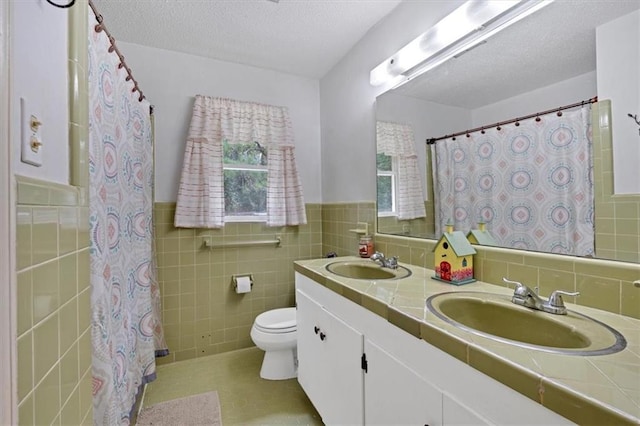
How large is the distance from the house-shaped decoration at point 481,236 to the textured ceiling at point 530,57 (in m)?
0.57

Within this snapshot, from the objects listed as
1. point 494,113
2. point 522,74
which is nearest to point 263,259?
point 494,113

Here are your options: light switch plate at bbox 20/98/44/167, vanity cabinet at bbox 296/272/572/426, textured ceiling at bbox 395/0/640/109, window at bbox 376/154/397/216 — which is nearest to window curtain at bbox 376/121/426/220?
window at bbox 376/154/397/216

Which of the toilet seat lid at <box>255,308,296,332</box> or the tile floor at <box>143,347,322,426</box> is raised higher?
the toilet seat lid at <box>255,308,296,332</box>

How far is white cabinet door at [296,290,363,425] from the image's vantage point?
1173mm

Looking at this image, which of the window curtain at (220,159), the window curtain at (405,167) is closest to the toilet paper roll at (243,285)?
the window curtain at (220,159)

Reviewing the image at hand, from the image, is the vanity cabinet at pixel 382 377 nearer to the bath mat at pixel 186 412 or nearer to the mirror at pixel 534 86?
the bath mat at pixel 186 412

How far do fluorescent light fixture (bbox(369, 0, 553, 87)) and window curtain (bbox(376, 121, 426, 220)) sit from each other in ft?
0.96

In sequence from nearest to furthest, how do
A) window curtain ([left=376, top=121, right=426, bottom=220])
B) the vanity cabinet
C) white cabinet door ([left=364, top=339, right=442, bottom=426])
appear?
the vanity cabinet < white cabinet door ([left=364, top=339, right=442, bottom=426]) < window curtain ([left=376, top=121, right=426, bottom=220])

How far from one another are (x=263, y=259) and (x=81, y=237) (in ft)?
5.61

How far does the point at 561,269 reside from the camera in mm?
1015

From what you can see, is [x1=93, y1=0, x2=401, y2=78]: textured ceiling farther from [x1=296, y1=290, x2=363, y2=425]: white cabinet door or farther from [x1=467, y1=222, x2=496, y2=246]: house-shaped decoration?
[x1=296, y1=290, x2=363, y2=425]: white cabinet door

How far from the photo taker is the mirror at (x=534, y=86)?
897 mm

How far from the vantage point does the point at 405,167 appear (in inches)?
69.1

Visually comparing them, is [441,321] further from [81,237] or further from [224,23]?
[224,23]
